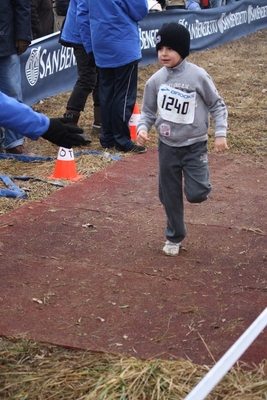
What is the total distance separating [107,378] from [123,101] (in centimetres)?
490

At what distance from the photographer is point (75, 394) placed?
11.5 ft

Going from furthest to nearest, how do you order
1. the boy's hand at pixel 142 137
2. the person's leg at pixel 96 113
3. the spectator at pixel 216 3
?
the spectator at pixel 216 3 < the person's leg at pixel 96 113 < the boy's hand at pixel 142 137

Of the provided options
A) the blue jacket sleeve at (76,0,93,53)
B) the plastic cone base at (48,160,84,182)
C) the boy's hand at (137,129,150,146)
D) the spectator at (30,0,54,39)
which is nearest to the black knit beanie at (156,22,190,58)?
the boy's hand at (137,129,150,146)

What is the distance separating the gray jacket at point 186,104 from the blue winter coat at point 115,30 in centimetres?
280

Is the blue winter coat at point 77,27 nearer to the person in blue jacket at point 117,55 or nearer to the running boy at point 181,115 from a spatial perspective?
the person in blue jacket at point 117,55

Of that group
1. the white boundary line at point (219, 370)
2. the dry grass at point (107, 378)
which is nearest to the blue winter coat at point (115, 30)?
the dry grass at point (107, 378)

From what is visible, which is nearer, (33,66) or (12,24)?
(12,24)

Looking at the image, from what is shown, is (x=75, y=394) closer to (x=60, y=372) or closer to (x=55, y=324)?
(x=60, y=372)

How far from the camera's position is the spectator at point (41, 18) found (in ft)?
38.6

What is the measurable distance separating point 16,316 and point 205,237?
1.89 meters

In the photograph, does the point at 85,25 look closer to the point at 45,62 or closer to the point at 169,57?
the point at 45,62

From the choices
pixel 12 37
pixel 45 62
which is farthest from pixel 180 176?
pixel 45 62

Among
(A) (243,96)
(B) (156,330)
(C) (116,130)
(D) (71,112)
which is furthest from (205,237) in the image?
(A) (243,96)

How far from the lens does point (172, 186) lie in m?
5.23
